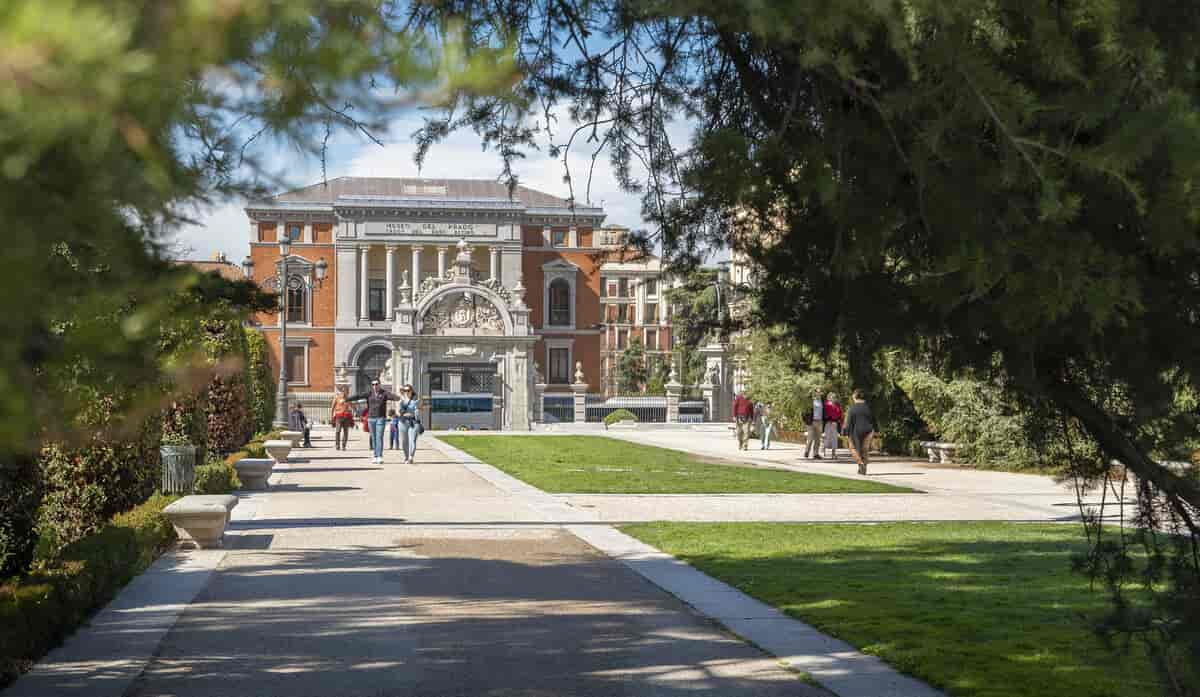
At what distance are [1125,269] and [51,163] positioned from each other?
3349mm

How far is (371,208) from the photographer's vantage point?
75.9 metres

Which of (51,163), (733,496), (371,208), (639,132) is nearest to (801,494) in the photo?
(733,496)

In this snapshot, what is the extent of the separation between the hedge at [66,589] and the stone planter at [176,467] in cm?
323

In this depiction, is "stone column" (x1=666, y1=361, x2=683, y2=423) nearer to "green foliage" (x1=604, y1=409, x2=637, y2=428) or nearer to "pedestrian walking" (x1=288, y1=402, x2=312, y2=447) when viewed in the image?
"green foliage" (x1=604, y1=409, x2=637, y2=428)

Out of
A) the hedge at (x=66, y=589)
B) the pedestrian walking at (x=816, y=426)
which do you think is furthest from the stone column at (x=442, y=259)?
the hedge at (x=66, y=589)

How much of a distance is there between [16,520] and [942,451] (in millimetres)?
23703

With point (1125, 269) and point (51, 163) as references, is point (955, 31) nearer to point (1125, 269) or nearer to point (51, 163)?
point (1125, 269)

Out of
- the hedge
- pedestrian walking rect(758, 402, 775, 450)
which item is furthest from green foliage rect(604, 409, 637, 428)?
the hedge

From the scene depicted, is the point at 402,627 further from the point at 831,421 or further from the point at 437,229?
the point at 437,229

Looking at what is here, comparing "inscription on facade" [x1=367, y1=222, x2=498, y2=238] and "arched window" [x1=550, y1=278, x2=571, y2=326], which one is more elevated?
"inscription on facade" [x1=367, y1=222, x2=498, y2=238]

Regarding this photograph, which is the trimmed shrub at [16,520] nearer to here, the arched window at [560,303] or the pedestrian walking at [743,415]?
the pedestrian walking at [743,415]

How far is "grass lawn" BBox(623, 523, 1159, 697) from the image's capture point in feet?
24.2

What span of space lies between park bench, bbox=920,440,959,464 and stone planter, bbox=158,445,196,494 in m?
18.4

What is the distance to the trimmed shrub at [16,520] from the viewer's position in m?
8.57
